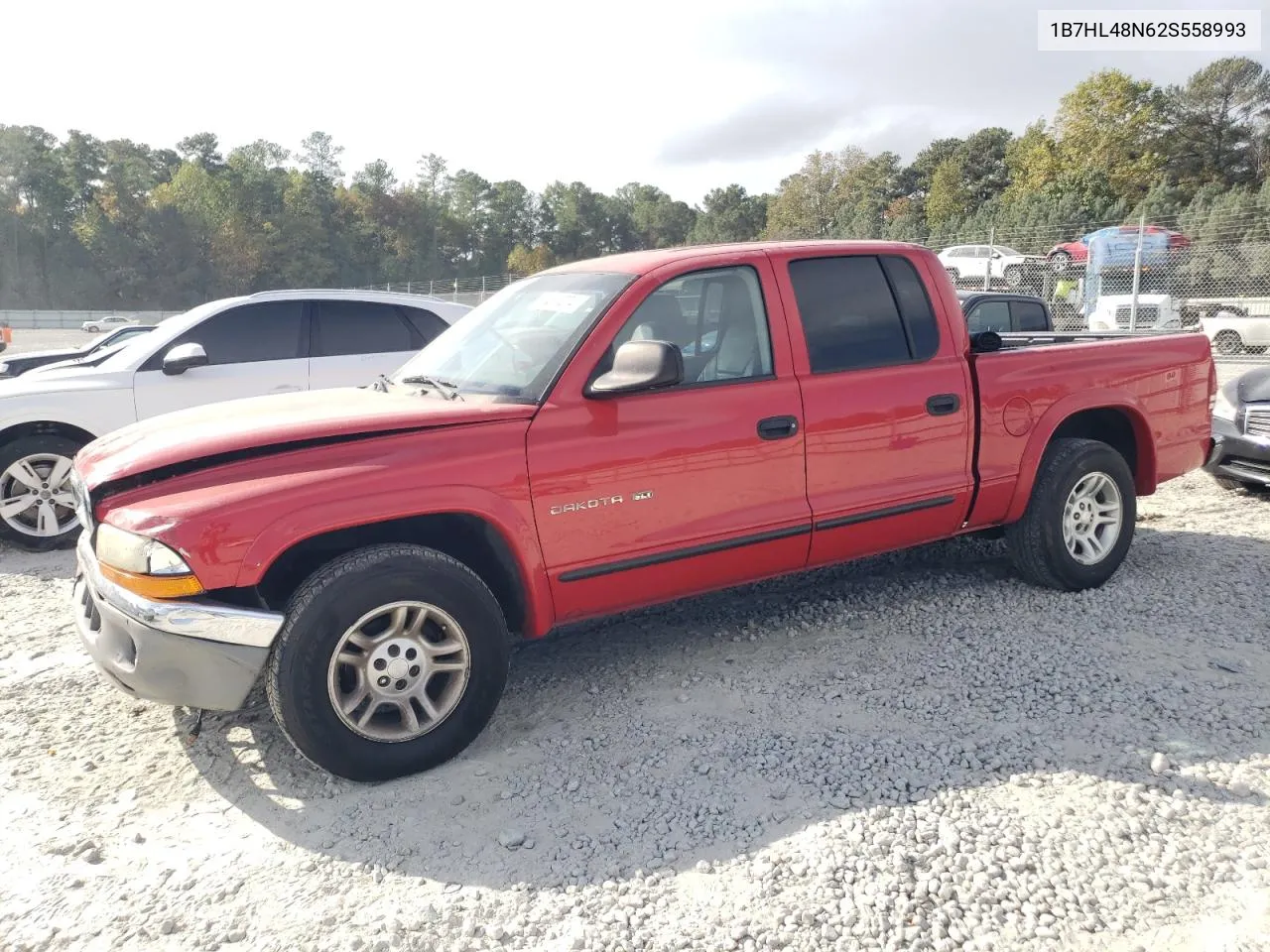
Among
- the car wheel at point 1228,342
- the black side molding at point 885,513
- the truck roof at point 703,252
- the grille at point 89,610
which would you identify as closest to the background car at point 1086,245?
the car wheel at point 1228,342

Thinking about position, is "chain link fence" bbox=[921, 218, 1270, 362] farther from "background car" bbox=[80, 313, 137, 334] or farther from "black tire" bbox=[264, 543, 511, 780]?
"background car" bbox=[80, 313, 137, 334]

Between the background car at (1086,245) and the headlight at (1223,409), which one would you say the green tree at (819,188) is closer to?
the background car at (1086,245)

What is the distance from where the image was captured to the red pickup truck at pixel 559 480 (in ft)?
10.0

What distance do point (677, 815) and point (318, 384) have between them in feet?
17.6

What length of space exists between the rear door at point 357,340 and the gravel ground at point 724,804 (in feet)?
11.1

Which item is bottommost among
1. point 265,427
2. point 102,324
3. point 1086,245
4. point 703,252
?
point 265,427

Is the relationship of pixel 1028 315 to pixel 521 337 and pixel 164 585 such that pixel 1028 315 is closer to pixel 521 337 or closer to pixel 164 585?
pixel 521 337

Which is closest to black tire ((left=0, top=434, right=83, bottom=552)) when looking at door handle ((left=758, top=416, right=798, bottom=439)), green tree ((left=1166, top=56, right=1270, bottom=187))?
door handle ((left=758, top=416, right=798, bottom=439))

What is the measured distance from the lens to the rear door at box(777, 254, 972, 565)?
4055mm

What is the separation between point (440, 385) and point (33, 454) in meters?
4.25

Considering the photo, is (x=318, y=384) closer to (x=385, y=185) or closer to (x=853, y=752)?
(x=853, y=752)

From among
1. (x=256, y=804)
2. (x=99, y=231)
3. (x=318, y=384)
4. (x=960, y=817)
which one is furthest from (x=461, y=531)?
(x=99, y=231)

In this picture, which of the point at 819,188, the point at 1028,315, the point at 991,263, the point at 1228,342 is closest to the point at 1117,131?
the point at 819,188

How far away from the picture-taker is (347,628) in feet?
10.2
